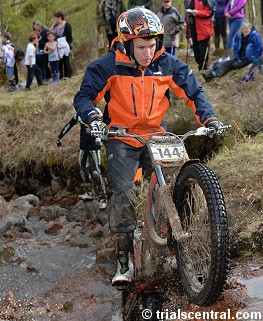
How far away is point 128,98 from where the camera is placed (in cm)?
429

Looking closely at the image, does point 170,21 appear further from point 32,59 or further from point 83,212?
point 83,212

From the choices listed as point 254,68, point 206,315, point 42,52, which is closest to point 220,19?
point 254,68

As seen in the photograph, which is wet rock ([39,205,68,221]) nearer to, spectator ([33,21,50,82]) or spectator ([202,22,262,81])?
spectator ([202,22,262,81])

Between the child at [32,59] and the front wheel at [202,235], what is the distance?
34.3ft

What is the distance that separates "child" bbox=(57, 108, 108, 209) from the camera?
26.9ft

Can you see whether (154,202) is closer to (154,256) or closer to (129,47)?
(154,256)

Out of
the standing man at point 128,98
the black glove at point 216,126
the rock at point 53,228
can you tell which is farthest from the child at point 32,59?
the black glove at point 216,126

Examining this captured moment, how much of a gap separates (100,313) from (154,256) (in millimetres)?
1230

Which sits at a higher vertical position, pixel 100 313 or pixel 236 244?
pixel 236 244

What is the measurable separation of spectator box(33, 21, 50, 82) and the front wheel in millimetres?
10832

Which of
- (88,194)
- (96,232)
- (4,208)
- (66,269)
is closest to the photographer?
(66,269)

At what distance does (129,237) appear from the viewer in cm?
448

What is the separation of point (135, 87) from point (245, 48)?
6872 mm

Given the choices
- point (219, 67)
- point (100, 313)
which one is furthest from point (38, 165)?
point (100, 313)
